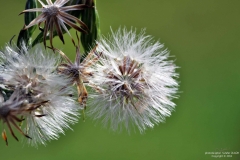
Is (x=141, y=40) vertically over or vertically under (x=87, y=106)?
over

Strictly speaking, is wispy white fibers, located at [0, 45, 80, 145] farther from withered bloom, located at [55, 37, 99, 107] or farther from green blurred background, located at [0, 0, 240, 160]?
green blurred background, located at [0, 0, 240, 160]

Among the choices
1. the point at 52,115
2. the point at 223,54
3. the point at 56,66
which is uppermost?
the point at 223,54

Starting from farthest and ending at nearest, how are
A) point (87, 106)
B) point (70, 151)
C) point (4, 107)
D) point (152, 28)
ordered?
point (152, 28) → point (70, 151) → point (87, 106) → point (4, 107)

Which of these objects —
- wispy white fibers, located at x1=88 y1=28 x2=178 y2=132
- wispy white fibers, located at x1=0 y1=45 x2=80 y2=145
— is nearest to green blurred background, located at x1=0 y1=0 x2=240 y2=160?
wispy white fibers, located at x1=88 y1=28 x2=178 y2=132

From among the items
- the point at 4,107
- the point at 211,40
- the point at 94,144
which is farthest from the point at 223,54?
the point at 4,107

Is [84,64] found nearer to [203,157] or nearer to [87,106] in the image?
[87,106]

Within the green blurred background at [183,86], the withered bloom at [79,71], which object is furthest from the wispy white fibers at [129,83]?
the green blurred background at [183,86]
